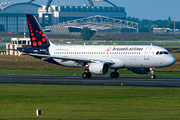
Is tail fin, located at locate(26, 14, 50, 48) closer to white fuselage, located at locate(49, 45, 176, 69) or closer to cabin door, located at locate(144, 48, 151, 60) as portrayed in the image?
white fuselage, located at locate(49, 45, 176, 69)

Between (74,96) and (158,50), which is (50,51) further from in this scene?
(74,96)

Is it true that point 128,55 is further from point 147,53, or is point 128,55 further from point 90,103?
point 90,103

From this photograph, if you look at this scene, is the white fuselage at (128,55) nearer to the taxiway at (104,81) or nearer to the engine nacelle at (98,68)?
the engine nacelle at (98,68)

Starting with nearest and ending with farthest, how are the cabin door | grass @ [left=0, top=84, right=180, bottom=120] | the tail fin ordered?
grass @ [left=0, top=84, right=180, bottom=120] < the cabin door < the tail fin

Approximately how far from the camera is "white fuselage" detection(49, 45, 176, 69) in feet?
171

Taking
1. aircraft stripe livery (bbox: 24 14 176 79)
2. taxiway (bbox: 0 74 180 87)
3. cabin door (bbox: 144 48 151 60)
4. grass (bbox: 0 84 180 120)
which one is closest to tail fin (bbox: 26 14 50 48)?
aircraft stripe livery (bbox: 24 14 176 79)

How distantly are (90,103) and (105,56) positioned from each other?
26742 mm

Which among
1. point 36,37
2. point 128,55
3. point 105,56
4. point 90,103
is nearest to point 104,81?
point 128,55

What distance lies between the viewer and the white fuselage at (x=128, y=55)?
Answer: 52094 mm

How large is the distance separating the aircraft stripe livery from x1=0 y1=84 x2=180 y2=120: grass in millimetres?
13612

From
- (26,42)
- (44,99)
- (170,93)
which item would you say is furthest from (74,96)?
(26,42)

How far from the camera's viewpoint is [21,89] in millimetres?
38281

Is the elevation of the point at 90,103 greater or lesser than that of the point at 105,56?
lesser

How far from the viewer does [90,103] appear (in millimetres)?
28531
